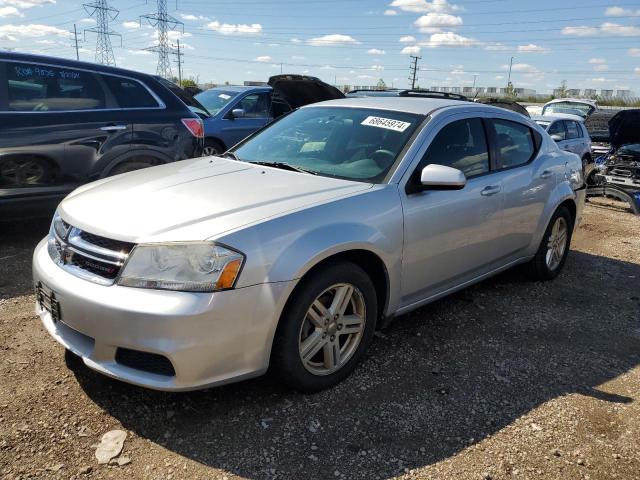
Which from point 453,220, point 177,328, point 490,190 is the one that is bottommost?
point 177,328

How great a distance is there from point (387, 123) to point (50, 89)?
3411 mm

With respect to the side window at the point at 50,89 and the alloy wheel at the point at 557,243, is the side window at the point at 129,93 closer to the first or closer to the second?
the side window at the point at 50,89

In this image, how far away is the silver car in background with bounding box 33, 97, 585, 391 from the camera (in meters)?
2.52

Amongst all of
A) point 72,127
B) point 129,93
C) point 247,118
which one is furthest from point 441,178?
point 247,118

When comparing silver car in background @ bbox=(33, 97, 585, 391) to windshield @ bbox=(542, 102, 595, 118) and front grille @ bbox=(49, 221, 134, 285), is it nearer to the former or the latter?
front grille @ bbox=(49, 221, 134, 285)

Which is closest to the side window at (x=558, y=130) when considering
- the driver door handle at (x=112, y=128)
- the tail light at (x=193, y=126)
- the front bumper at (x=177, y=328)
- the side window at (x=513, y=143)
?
the side window at (x=513, y=143)

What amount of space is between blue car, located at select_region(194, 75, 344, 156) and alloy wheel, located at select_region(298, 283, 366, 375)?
282 inches

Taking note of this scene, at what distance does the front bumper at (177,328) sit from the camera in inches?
96.5

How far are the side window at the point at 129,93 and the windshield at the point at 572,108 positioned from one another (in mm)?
13310

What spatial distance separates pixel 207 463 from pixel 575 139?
12415 millimetres

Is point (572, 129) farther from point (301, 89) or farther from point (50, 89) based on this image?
point (50, 89)

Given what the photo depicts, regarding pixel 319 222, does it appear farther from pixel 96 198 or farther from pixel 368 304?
pixel 96 198

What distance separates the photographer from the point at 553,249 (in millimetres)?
5238

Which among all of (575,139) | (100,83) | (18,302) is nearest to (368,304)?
(18,302)
